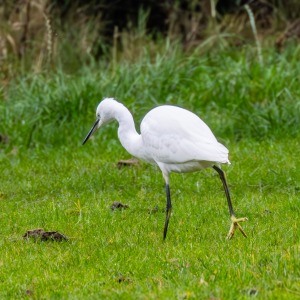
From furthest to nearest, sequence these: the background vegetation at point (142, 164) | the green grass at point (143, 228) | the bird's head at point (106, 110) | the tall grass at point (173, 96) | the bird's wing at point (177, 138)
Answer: the tall grass at point (173, 96)
the bird's head at point (106, 110)
the bird's wing at point (177, 138)
the background vegetation at point (142, 164)
the green grass at point (143, 228)

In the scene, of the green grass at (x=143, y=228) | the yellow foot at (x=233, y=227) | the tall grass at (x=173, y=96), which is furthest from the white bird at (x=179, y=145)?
the tall grass at (x=173, y=96)

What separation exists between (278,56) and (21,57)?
387cm

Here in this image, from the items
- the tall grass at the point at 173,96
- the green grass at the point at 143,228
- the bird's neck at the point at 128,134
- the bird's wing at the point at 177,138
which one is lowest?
the tall grass at the point at 173,96

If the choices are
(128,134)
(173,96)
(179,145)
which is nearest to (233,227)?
(179,145)

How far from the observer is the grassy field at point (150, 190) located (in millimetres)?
4770

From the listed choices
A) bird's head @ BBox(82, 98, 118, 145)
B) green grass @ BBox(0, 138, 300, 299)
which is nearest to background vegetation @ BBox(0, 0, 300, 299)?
green grass @ BBox(0, 138, 300, 299)

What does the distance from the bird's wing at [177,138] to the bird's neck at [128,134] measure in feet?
0.55

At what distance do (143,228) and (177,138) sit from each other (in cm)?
79

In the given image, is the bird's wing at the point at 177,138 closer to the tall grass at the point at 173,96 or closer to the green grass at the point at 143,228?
the green grass at the point at 143,228

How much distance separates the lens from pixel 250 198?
705cm

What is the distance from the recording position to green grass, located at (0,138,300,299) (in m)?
4.61

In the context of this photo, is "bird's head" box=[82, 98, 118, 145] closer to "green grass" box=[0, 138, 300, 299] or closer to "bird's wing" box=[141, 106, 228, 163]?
"bird's wing" box=[141, 106, 228, 163]

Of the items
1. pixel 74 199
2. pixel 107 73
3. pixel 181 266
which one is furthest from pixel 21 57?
pixel 181 266

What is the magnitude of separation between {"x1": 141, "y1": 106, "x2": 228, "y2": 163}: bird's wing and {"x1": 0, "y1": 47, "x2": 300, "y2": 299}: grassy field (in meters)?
0.55
